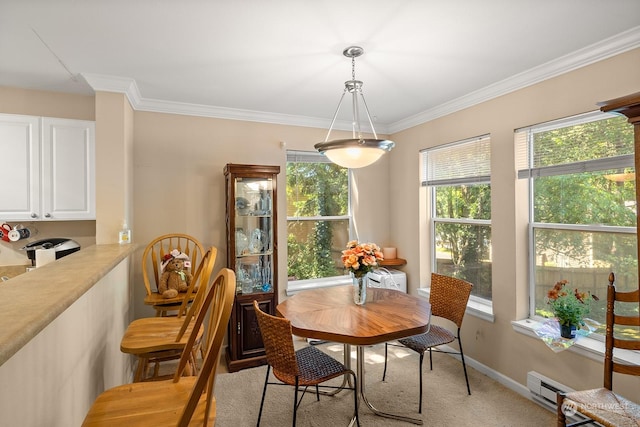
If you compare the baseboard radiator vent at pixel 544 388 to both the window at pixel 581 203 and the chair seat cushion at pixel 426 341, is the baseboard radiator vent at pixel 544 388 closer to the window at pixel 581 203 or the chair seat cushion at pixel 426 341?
the window at pixel 581 203

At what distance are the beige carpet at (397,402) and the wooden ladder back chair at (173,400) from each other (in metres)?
1.25

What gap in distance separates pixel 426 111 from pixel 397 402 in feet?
9.35

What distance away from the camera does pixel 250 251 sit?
340 centimetres

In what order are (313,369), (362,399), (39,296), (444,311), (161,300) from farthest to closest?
(444,311) → (161,300) → (362,399) → (313,369) → (39,296)

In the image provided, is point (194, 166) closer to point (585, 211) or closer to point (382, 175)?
point (382, 175)

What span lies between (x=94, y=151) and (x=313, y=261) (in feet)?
8.19

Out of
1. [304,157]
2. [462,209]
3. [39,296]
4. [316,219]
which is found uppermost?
[304,157]

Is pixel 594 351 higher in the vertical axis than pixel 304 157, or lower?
lower

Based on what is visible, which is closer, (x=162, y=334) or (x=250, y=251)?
(x=162, y=334)

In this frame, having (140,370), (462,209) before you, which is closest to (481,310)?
(462,209)

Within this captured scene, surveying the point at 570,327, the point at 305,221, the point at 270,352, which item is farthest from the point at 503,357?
the point at 305,221

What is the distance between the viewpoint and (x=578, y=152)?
2.45m

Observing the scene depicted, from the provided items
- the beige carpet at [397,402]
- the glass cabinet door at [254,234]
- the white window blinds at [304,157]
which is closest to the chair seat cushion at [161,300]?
the glass cabinet door at [254,234]

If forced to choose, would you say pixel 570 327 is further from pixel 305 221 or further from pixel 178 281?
pixel 178 281
